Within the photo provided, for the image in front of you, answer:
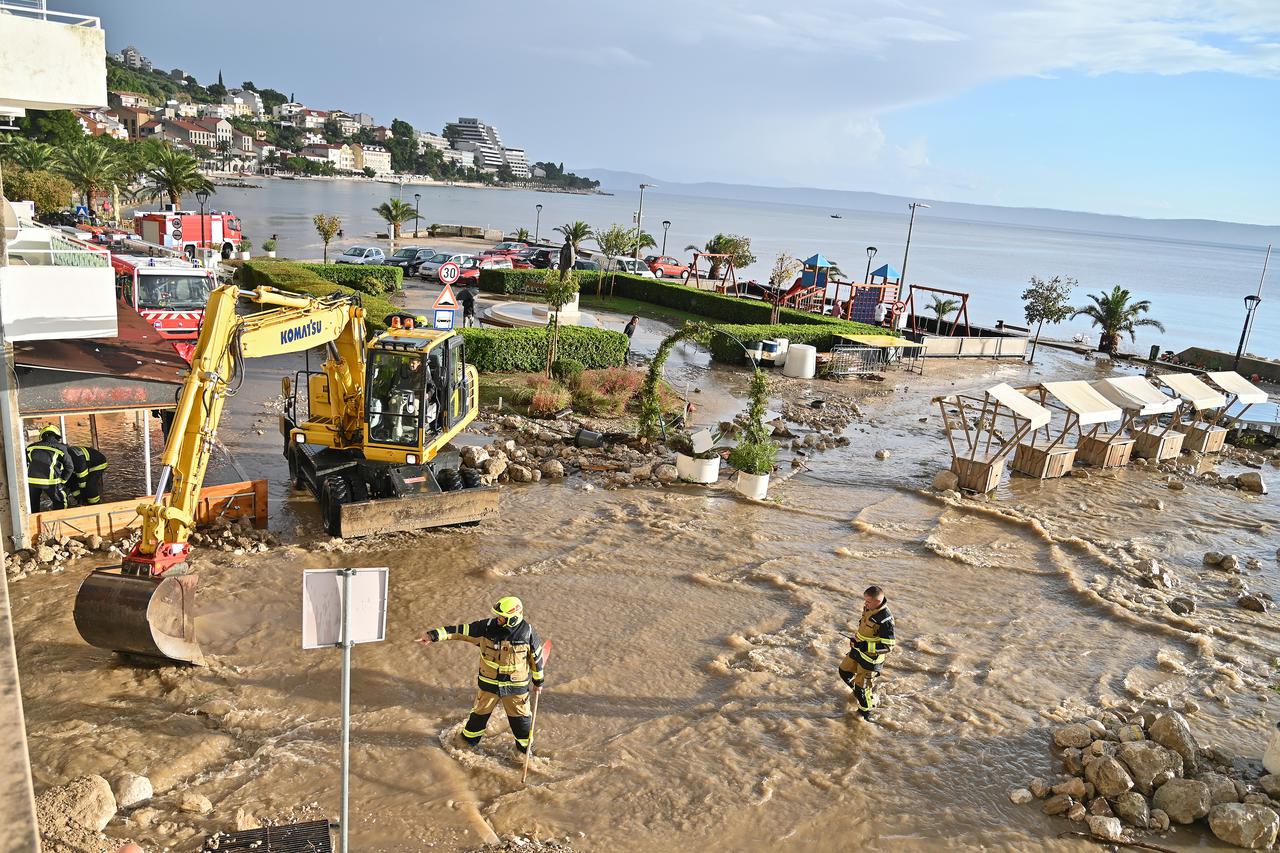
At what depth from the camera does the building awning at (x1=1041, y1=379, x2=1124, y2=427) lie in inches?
767

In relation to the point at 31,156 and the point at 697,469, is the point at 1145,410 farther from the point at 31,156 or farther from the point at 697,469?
the point at 31,156

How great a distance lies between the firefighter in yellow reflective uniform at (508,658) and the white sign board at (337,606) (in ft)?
6.26

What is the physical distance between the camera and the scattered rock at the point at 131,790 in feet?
22.7

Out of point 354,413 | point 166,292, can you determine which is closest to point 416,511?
point 354,413

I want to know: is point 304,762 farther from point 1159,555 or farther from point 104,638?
point 1159,555

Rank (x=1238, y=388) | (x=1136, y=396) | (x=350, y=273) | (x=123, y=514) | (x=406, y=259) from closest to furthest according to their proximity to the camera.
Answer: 1. (x=123, y=514)
2. (x=1136, y=396)
3. (x=1238, y=388)
4. (x=350, y=273)
5. (x=406, y=259)

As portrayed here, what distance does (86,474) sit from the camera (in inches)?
478

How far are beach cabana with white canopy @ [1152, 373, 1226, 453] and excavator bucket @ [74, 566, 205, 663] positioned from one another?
75.2 feet

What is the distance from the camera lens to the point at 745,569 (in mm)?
13203

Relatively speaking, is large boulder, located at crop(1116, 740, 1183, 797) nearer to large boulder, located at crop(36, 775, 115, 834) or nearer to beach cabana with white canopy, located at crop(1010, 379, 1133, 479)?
large boulder, located at crop(36, 775, 115, 834)

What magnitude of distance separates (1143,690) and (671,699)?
5.85 m

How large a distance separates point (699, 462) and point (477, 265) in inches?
1076

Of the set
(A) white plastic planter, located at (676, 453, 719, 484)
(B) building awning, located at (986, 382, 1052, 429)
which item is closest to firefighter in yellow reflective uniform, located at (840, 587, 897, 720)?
(A) white plastic planter, located at (676, 453, 719, 484)

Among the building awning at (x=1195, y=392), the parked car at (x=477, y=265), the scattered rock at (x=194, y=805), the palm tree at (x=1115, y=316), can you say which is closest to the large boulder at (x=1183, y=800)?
the scattered rock at (x=194, y=805)
